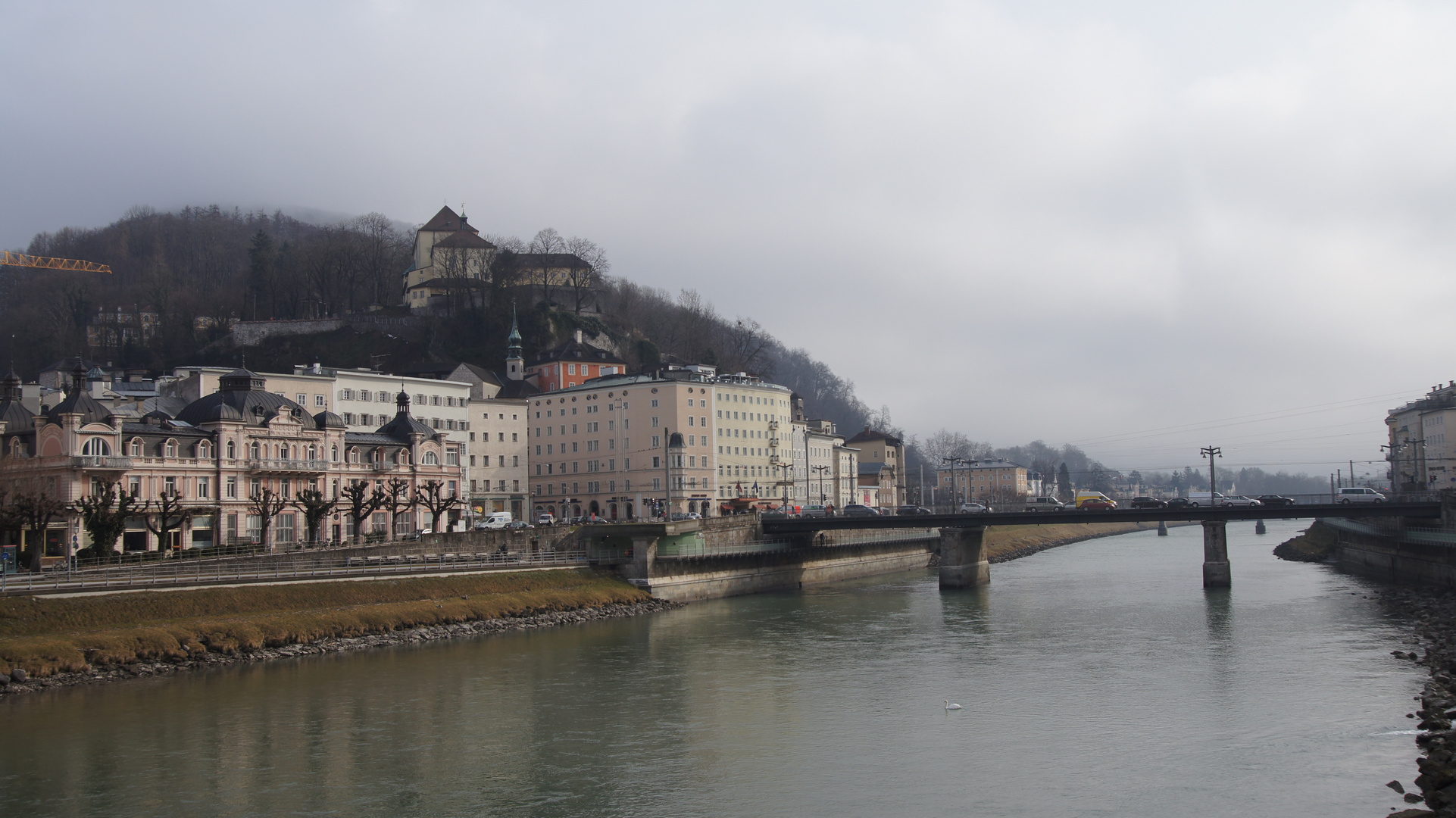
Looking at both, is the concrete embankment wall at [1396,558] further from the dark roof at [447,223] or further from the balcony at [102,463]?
the dark roof at [447,223]

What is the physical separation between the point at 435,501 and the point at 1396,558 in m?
69.8

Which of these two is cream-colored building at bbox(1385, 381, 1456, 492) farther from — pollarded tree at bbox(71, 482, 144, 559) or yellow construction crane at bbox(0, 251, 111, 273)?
yellow construction crane at bbox(0, 251, 111, 273)

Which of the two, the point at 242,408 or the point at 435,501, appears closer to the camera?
the point at 242,408

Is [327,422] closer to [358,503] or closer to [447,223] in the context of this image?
→ [358,503]

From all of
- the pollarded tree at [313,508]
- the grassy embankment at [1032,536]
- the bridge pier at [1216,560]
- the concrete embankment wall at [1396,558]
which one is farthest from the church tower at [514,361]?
the concrete embankment wall at [1396,558]

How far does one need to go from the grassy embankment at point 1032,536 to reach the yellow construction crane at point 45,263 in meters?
135

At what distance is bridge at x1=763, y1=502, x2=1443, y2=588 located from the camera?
74.8 meters

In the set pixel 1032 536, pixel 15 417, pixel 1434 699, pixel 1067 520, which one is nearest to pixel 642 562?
pixel 1067 520

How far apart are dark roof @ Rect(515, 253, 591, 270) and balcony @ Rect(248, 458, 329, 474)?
70456 millimetres

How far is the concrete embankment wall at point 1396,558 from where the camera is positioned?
7294 centimetres

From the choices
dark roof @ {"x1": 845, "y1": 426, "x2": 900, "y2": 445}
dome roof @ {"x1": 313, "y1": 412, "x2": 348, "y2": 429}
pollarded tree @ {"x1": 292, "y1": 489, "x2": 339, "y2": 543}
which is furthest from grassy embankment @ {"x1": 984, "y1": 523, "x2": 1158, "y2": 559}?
pollarded tree @ {"x1": 292, "y1": 489, "x2": 339, "y2": 543}

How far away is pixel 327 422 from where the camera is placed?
83.1 metres

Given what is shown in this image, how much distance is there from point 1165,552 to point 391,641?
97731 millimetres

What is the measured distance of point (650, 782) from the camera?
96.8 ft
